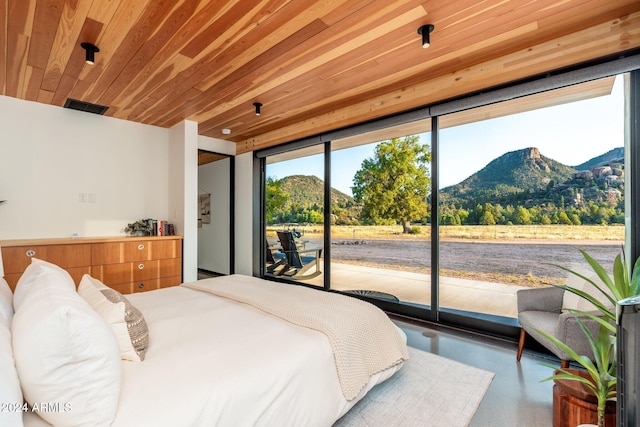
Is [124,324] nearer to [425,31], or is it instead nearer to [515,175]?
[425,31]

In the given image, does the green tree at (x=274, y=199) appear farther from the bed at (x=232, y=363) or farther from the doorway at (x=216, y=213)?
the bed at (x=232, y=363)

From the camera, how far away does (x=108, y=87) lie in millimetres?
3074

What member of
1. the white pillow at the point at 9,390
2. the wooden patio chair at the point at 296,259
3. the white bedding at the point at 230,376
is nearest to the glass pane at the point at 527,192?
the white bedding at the point at 230,376

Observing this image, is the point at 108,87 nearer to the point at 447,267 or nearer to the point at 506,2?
the point at 506,2

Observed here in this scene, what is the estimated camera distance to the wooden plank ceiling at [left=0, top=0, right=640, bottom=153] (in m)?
1.92

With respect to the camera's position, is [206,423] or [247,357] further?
[247,357]

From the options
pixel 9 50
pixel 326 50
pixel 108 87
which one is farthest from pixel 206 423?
pixel 108 87

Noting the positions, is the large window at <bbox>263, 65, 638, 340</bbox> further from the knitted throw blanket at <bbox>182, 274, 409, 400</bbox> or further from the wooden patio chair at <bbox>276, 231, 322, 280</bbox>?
the knitted throw blanket at <bbox>182, 274, 409, 400</bbox>

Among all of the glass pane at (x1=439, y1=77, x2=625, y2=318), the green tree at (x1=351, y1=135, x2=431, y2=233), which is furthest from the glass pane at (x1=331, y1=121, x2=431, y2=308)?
the glass pane at (x1=439, y1=77, x2=625, y2=318)

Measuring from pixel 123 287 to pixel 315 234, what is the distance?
2.52 metres

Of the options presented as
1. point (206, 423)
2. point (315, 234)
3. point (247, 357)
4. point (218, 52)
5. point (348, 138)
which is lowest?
point (206, 423)

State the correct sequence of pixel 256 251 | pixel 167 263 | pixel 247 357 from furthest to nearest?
pixel 256 251 < pixel 167 263 < pixel 247 357

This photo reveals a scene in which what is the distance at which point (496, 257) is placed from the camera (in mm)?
2904

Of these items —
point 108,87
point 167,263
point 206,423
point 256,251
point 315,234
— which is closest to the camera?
point 206,423
